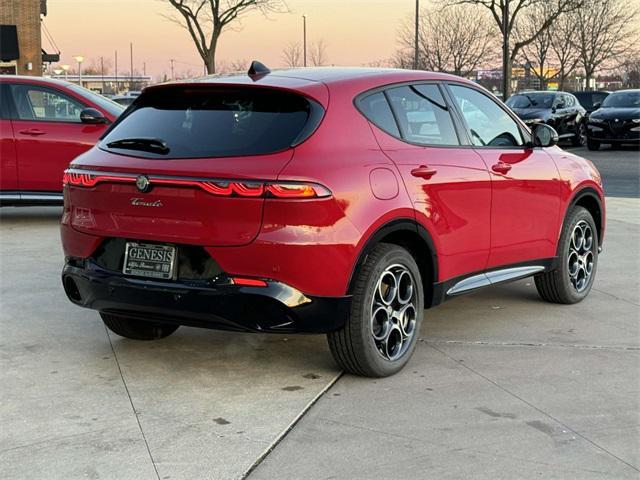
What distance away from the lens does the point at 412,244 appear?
4.97 metres

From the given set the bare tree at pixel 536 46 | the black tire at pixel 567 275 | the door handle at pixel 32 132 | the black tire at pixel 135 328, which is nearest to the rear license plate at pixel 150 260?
the black tire at pixel 135 328

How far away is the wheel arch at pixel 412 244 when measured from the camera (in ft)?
14.5

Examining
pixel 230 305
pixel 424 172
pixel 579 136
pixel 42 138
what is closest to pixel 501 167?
pixel 424 172

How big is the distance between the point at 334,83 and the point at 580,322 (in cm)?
250

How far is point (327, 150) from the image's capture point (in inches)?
171

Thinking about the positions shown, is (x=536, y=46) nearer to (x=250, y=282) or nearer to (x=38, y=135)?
(x=38, y=135)

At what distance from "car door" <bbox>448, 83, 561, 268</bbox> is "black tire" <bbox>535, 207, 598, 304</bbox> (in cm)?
14

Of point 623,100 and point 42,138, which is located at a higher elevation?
point 623,100

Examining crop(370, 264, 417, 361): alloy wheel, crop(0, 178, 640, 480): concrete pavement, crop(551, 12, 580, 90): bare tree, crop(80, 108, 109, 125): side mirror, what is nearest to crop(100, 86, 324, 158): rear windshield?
crop(370, 264, 417, 361): alloy wheel

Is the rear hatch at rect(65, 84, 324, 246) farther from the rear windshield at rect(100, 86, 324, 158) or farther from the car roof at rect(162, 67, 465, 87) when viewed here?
the car roof at rect(162, 67, 465, 87)

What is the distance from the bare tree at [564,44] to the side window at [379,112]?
5485cm

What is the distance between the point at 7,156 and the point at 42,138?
0.43 metres

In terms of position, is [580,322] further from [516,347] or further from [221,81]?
[221,81]

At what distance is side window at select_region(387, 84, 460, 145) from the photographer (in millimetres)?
4980
